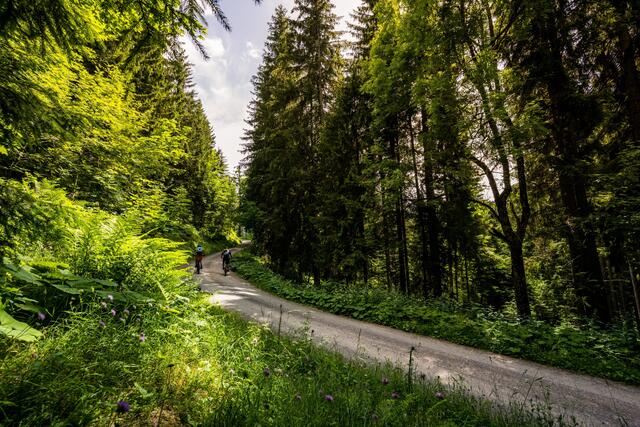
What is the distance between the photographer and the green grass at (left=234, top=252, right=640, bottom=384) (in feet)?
20.6

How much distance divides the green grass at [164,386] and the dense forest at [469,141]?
293 inches

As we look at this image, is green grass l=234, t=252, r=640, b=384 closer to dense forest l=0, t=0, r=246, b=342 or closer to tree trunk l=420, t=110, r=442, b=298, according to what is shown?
tree trunk l=420, t=110, r=442, b=298

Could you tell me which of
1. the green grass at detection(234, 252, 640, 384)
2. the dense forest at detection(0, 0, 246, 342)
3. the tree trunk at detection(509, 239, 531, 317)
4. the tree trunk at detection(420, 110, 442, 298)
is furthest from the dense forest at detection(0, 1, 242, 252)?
the tree trunk at detection(509, 239, 531, 317)

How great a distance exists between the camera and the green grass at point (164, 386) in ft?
6.34

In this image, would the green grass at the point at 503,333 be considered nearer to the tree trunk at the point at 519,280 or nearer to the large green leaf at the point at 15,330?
the tree trunk at the point at 519,280

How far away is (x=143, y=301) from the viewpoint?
12.9 feet

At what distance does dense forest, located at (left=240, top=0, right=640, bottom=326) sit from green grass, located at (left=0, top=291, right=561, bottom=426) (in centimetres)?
745

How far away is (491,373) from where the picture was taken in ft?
19.5

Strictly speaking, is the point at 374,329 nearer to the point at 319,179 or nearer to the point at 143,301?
the point at 143,301

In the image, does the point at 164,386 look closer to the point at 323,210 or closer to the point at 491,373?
the point at 491,373

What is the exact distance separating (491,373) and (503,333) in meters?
2.30

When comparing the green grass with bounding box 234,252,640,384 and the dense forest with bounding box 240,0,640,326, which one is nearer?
the green grass with bounding box 234,252,640,384

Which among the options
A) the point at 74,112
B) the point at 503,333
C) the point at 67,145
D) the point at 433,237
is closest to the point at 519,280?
the point at 503,333

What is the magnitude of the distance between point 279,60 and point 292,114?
418cm
